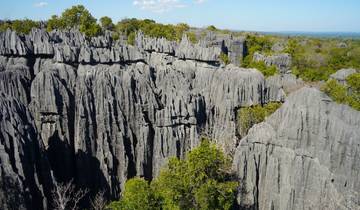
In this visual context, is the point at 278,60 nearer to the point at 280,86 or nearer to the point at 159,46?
the point at 159,46

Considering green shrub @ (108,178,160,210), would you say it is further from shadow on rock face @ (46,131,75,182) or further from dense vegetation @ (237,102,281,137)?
dense vegetation @ (237,102,281,137)

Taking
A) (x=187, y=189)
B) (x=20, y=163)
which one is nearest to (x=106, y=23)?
(x=20, y=163)

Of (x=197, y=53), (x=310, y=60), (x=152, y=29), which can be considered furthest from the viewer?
(x=152, y=29)

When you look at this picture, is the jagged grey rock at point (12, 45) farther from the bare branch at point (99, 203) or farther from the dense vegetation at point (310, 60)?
the dense vegetation at point (310, 60)

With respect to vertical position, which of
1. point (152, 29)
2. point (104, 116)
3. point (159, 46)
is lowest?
point (104, 116)

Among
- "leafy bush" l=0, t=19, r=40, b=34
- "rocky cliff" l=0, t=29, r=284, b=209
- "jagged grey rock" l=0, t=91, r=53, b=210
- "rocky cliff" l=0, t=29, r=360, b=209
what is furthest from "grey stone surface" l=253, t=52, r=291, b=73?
"jagged grey rock" l=0, t=91, r=53, b=210

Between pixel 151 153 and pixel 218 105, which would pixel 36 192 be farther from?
pixel 218 105

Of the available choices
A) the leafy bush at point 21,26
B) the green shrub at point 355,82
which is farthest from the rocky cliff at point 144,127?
the leafy bush at point 21,26
